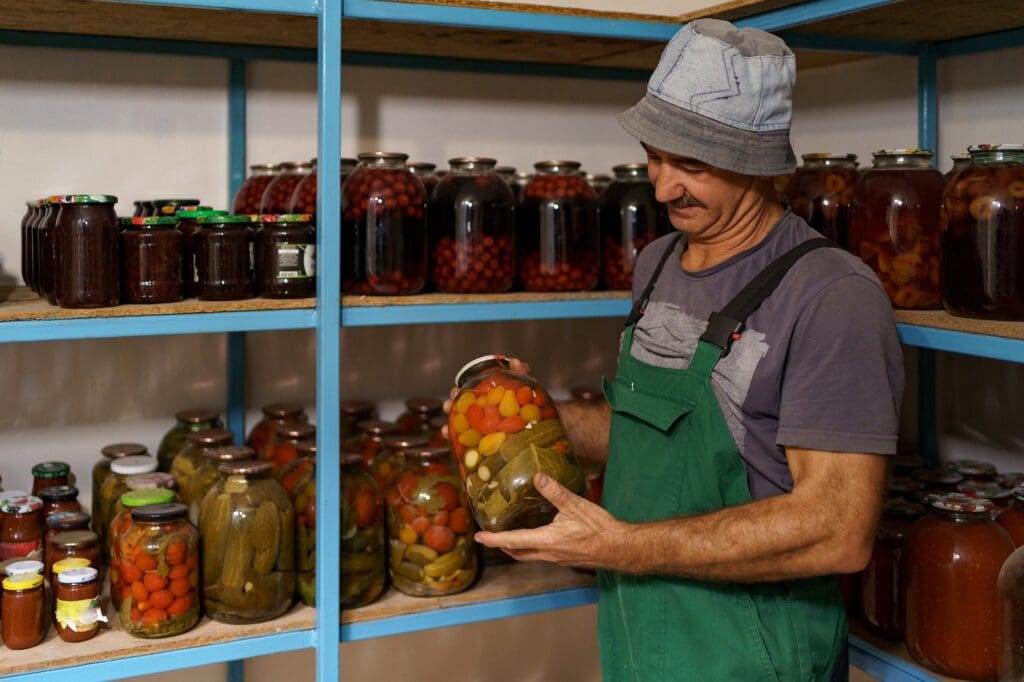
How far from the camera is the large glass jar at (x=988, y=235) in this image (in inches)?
55.3

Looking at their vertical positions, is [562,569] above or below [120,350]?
below

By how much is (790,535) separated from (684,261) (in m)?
0.48

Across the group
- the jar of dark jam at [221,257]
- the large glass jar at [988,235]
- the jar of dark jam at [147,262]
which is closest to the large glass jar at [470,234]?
the jar of dark jam at [221,257]

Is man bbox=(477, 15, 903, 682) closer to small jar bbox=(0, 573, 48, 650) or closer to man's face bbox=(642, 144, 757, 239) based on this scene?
man's face bbox=(642, 144, 757, 239)

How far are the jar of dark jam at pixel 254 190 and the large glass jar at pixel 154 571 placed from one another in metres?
0.62

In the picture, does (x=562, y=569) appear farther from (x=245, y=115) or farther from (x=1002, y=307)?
(x=245, y=115)

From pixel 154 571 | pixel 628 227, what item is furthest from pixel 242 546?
pixel 628 227

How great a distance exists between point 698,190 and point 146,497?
931mm

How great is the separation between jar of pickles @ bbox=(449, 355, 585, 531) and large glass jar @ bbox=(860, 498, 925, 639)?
563 millimetres

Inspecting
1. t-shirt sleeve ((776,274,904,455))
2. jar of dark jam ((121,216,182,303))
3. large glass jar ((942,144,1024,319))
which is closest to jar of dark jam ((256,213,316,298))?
jar of dark jam ((121,216,182,303))

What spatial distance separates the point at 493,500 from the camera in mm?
1398

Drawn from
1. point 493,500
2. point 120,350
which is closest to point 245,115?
point 120,350

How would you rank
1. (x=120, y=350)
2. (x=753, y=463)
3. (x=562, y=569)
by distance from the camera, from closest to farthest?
(x=753, y=463) → (x=562, y=569) → (x=120, y=350)

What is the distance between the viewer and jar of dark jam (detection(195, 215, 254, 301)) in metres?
1.65
